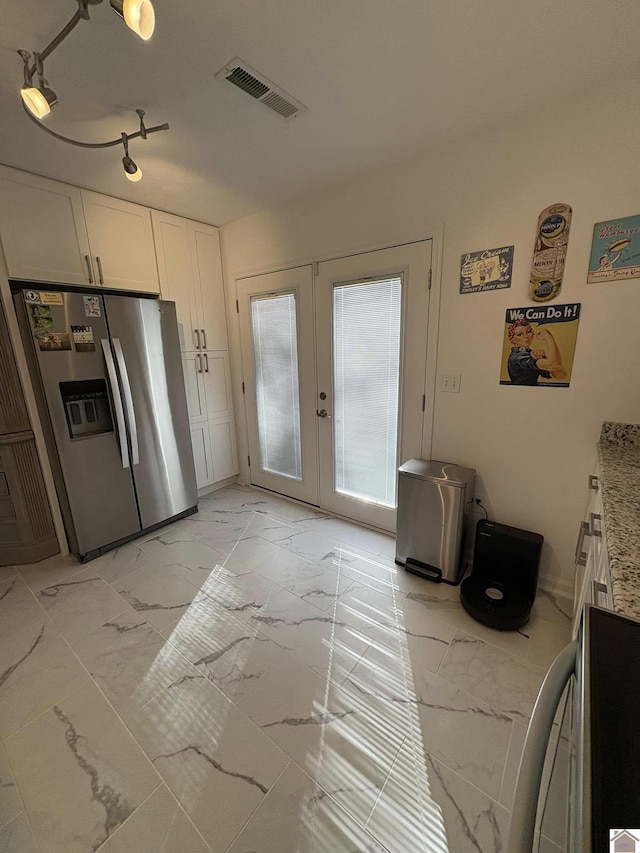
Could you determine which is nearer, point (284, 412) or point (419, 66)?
point (419, 66)

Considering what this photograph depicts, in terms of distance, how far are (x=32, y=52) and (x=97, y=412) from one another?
1779 millimetres

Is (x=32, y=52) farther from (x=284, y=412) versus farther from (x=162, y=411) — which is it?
(x=284, y=412)

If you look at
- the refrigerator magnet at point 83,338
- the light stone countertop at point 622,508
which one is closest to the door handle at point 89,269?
the refrigerator magnet at point 83,338

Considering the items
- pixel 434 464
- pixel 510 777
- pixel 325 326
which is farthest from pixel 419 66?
pixel 510 777

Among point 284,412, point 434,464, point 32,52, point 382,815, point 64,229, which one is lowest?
point 382,815

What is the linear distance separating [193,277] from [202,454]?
1.64 m

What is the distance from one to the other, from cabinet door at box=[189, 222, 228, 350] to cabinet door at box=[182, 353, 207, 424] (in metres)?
0.19

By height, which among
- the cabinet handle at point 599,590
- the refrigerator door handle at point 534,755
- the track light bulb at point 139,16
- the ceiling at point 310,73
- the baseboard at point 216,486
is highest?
the ceiling at point 310,73

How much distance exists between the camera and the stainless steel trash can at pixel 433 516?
2008 millimetres

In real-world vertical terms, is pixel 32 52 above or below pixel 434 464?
above

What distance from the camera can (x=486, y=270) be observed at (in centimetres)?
191

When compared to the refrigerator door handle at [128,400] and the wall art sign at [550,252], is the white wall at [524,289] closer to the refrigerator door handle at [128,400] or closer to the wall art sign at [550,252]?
the wall art sign at [550,252]

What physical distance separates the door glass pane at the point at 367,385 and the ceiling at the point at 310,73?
82cm

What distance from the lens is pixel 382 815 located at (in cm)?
109
